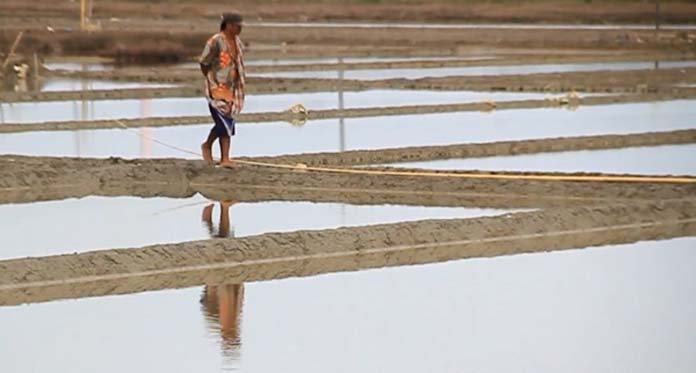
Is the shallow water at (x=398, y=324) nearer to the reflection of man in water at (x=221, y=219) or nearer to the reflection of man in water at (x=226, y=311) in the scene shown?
the reflection of man in water at (x=226, y=311)

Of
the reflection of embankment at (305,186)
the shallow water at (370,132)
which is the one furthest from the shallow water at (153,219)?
the shallow water at (370,132)

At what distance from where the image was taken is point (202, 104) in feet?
55.4

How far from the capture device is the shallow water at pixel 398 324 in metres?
6.03

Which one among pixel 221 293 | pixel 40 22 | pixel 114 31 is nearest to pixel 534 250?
pixel 221 293

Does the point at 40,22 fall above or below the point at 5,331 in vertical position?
above

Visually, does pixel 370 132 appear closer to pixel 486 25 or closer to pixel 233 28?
pixel 233 28

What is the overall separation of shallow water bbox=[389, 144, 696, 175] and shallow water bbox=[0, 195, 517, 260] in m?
1.83

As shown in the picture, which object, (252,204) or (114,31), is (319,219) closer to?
(252,204)

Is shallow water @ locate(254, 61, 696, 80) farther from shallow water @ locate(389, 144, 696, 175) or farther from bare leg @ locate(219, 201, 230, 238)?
bare leg @ locate(219, 201, 230, 238)

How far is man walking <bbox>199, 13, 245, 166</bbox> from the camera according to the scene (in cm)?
997

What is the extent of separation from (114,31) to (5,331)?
19.3 m

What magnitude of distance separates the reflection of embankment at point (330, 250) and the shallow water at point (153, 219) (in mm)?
583

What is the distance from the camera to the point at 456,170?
10.7 meters

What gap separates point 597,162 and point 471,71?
9791mm
